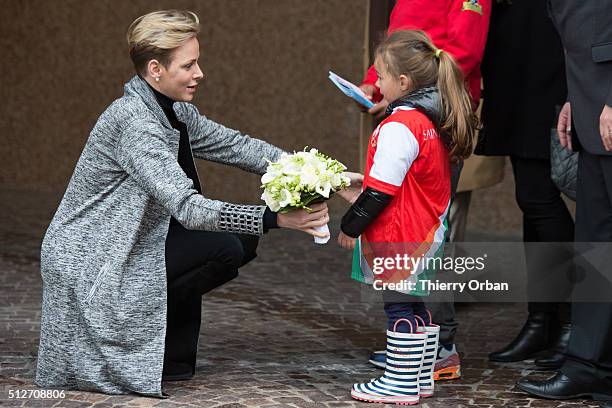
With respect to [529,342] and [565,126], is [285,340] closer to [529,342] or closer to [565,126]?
[529,342]

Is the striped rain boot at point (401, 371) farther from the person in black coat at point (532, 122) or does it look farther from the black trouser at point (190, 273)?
the person in black coat at point (532, 122)

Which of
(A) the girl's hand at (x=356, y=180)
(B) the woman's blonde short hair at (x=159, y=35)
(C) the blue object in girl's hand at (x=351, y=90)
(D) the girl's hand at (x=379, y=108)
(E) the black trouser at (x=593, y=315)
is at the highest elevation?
(B) the woman's blonde short hair at (x=159, y=35)

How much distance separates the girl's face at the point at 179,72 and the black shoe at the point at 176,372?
1053mm

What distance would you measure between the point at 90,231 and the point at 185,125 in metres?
0.60

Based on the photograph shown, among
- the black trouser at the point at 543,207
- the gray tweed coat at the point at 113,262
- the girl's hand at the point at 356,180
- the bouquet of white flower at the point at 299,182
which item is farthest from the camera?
the black trouser at the point at 543,207

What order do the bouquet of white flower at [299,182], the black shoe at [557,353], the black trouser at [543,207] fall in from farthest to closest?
the black trouser at [543,207], the black shoe at [557,353], the bouquet of white flower at [299,182]

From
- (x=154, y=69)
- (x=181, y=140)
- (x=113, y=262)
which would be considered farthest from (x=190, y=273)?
(x=154, y=69)

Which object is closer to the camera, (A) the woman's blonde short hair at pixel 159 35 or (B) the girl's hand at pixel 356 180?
(A) the woman's blonde short hair at pixel 159 35

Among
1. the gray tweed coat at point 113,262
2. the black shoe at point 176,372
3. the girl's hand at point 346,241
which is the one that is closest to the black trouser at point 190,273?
the black shoe at point 176,372

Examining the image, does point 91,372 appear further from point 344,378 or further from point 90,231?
point 344,378

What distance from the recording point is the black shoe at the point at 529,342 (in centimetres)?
524

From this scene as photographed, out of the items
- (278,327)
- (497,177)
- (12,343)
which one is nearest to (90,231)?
(12,343)

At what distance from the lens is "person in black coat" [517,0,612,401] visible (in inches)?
175

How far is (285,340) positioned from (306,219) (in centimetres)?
146
